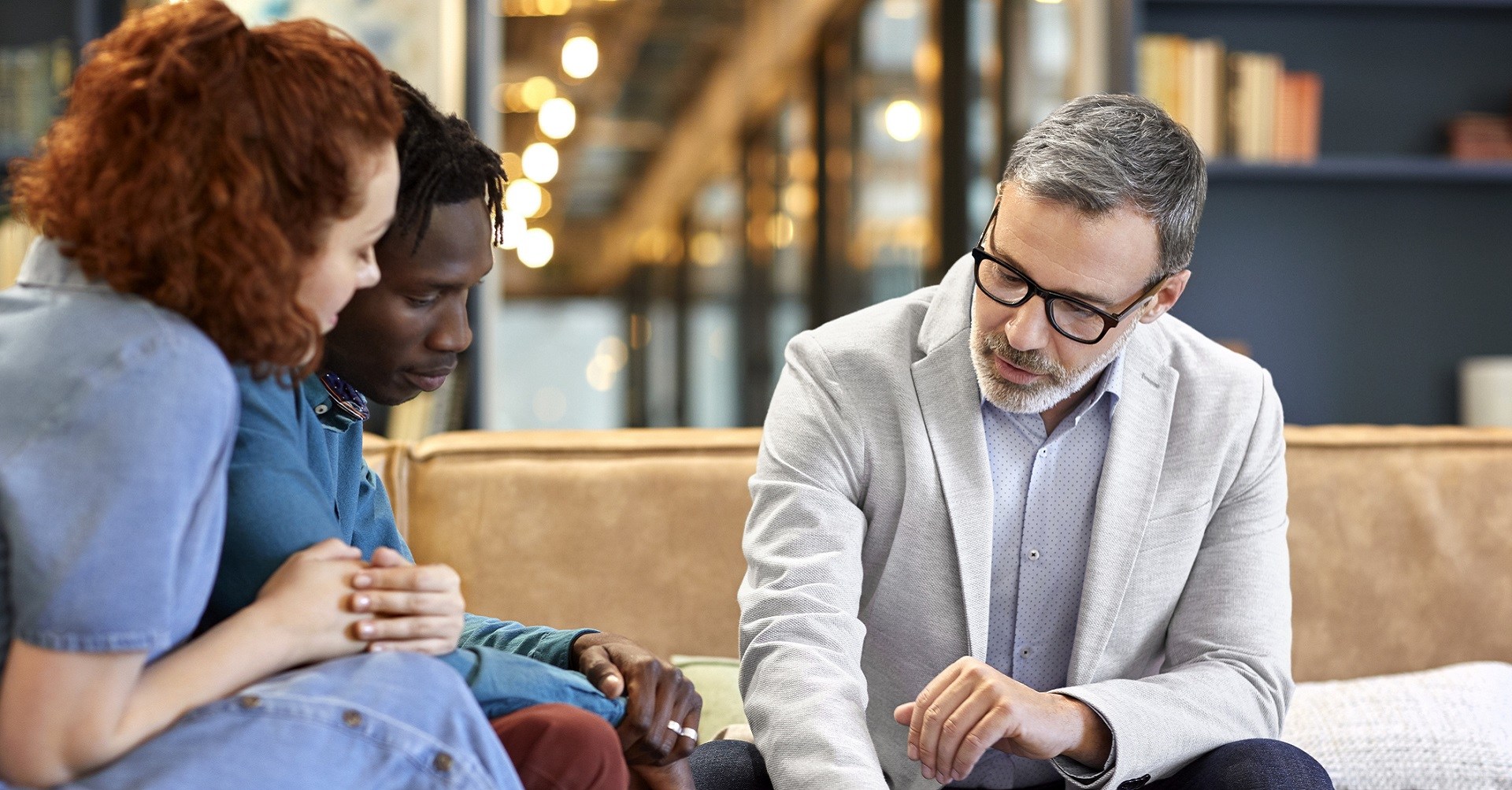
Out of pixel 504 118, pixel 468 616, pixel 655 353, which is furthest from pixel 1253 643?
pixel 655 353

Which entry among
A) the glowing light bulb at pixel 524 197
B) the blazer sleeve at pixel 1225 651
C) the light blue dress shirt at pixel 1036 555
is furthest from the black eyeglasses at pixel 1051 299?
the glowing light bulb at pixel 524 197

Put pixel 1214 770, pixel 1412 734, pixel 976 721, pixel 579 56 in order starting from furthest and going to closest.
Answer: pixel 579 56, pixel 1412 734, pixel 1214 770, pixel 976 721

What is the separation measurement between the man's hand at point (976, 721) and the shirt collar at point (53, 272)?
787 mm

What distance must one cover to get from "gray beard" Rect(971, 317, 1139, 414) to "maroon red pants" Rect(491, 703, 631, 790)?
A: 687mm

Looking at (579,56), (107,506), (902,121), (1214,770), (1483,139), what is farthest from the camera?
(579,56)

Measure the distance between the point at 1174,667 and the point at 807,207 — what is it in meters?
5.41

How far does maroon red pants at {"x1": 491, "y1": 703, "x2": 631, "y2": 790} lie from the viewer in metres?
0.96

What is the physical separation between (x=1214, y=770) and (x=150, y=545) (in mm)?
1034

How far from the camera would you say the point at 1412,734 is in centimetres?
173

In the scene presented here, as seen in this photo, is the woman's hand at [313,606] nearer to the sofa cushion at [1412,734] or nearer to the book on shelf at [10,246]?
the sofa cushion at [1412,734]

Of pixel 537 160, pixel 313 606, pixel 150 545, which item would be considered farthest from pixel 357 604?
pixel 537 160

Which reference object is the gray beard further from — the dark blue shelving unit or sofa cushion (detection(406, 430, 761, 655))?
the dark blue shelving unit

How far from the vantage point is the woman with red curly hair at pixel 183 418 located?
0.78 meters

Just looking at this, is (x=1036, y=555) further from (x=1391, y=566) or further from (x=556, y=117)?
(x=556, y=117)
